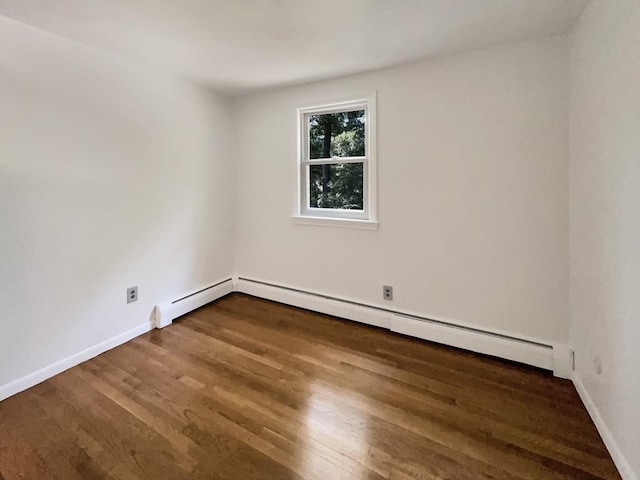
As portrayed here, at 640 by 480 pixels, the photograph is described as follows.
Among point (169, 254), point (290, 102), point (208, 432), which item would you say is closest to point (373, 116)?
point (290, 102)

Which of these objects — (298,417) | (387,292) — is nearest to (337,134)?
(387,292)

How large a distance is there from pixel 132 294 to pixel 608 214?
10.1ft

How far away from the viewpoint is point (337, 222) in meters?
2.88

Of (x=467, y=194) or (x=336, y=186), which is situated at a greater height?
(x=336, y=186)

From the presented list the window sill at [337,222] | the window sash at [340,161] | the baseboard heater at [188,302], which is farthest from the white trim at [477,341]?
the baseboard heater at [188,302]

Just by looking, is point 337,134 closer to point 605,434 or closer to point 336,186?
point 336,186

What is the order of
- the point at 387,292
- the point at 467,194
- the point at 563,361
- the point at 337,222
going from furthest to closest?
1. the point at 337,222
2. the point at 387,292
3. the point at 467,194
4. the point at 563,361

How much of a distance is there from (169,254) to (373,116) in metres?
2.16

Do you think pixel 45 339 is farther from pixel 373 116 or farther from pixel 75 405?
pixel 373 116

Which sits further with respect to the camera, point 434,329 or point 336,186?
point 336,186

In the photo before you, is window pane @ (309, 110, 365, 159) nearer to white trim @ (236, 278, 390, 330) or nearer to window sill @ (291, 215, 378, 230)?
window sill @ (291, 215, 378, 230)

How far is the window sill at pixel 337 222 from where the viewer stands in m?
2.71

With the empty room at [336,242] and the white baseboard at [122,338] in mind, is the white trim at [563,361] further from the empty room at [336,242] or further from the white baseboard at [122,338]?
the white baseboard at [122,338]

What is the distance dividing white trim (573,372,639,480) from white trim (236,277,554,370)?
10.4 inches
